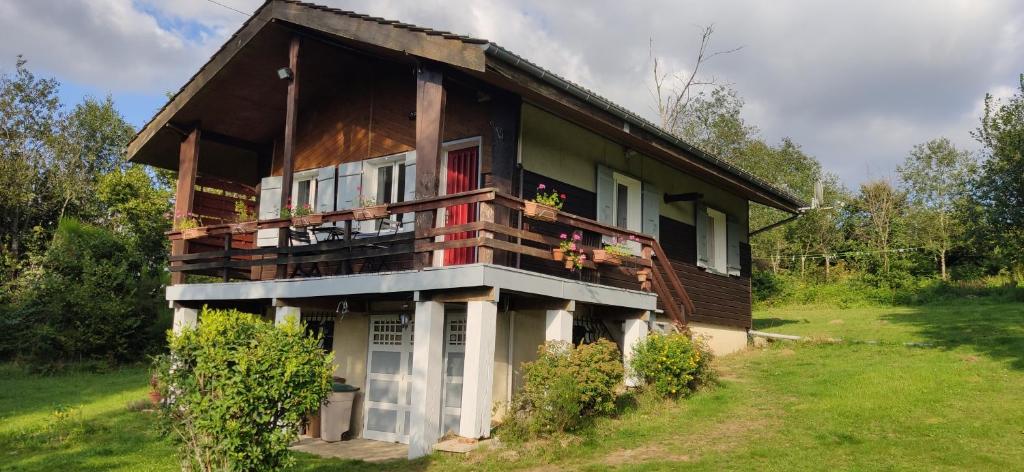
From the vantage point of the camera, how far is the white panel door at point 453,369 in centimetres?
1124

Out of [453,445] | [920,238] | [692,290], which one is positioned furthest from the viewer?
[920,238]

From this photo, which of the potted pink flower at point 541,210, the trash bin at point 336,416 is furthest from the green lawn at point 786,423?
the potted pink flower at point 541,210

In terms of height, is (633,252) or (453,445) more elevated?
(633,252)

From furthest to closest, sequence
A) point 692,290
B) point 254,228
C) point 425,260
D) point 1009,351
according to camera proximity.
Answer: point 692,290
point 1009,351
point 254,228
point 425,260

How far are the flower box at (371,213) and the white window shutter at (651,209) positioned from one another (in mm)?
5517

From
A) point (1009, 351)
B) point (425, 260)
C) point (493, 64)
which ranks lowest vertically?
point (1009, 351)

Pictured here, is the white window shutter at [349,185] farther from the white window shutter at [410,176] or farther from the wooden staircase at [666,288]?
the wooden staircase at [666,288]

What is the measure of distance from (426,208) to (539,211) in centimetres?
144

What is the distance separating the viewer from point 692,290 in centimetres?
1527

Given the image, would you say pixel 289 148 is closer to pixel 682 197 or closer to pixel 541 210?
pixel 541 210

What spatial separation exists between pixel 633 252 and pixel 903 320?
1179 cm

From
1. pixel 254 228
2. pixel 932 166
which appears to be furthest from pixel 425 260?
pixel 932 166

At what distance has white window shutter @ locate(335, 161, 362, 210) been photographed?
42.6 feet

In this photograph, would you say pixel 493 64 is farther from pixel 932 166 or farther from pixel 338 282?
pixel 932 166
